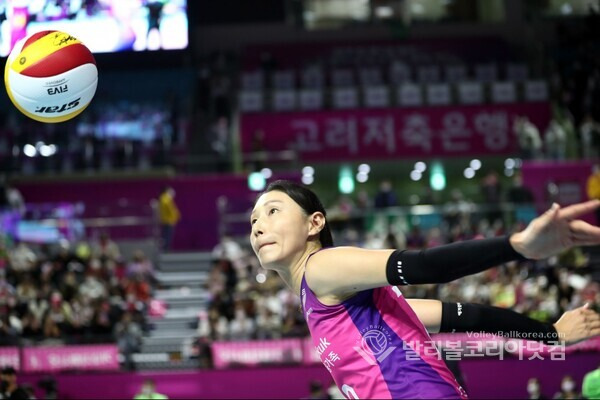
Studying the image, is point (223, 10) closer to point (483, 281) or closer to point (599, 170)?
point (599, 170)

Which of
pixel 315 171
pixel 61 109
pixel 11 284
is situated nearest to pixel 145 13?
pixel 315 171

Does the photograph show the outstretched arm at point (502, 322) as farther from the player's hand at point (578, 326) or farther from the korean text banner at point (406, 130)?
the korean text banner at point (406, 130)

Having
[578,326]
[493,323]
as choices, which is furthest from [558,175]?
[578,326]

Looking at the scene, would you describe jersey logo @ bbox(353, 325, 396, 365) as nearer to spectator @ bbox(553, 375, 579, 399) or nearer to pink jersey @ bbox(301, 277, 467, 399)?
pink jersey @ bbox(301, 277, 467, 399)

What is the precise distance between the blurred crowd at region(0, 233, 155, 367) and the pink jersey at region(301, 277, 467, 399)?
13602 millimetres

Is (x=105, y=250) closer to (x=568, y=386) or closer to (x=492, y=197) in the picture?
(x=492, y=197)

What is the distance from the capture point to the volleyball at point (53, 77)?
7.80 m

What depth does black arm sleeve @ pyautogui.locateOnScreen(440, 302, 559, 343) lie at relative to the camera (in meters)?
4.58

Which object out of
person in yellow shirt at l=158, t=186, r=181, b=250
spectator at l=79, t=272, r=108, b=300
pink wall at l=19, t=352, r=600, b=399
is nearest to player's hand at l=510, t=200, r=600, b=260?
pink wall at l=19, t=352, r=600, b=399

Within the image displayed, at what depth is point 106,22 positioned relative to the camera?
2566cm

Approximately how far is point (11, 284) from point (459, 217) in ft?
31.9

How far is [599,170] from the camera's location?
2308cm

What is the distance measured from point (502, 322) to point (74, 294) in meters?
16.2

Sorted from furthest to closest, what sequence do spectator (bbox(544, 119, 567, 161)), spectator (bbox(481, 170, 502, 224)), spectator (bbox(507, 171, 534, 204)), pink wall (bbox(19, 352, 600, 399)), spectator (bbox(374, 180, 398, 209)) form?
1. spectator (bbox(544, 119, 567, 161))
2. spectator (bbox(374, 180, 398, 209))
3. spectator (bbox(507, 171, 534, 204))
4. spectator (bbox(481, 170, 502, 224))
5. pink wall (bbox(19, 352, 600, 399))
